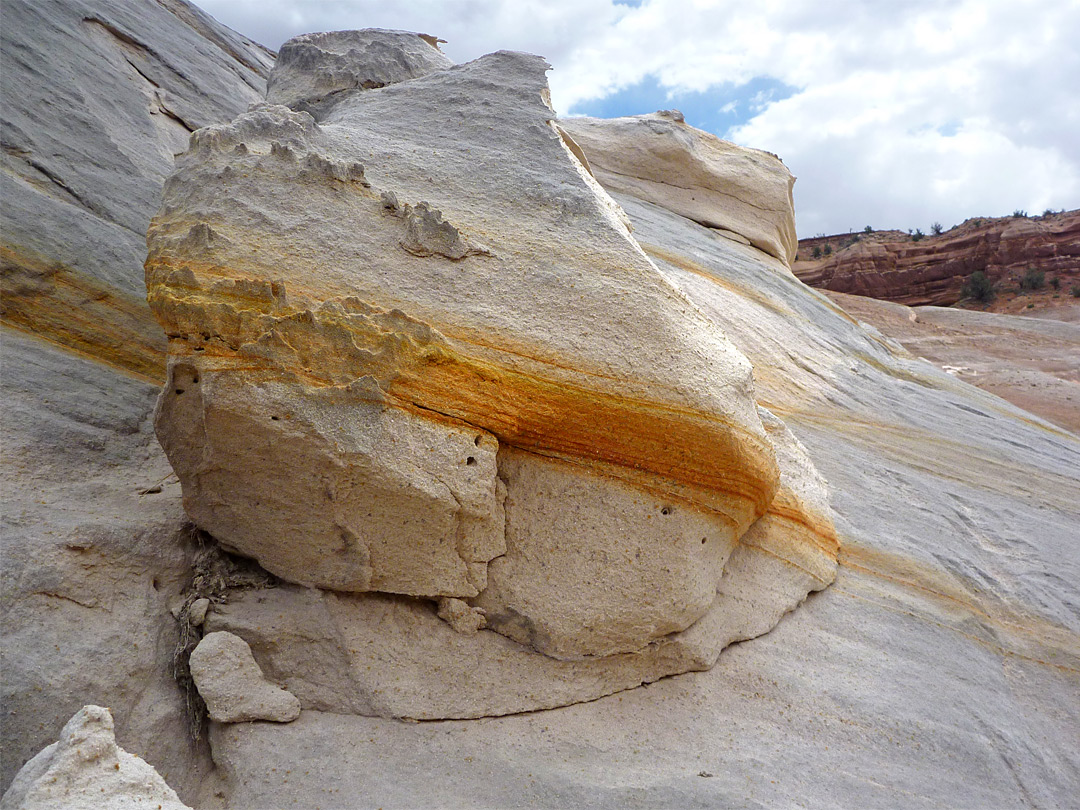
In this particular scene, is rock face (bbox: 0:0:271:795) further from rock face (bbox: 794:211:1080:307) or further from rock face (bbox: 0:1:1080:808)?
rock face (bbox: 794:211:1080:307)

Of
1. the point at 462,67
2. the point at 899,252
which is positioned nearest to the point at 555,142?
the point at 462,67

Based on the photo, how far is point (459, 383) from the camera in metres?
3.45

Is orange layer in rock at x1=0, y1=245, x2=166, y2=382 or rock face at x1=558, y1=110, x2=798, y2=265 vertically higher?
rock face at x1=558, y1=110, x2=798, y2=265

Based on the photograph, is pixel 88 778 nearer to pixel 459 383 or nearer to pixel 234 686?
pixel 234 686

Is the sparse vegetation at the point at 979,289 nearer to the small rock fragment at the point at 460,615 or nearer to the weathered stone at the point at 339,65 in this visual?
the weathered stone at the point at 339,65

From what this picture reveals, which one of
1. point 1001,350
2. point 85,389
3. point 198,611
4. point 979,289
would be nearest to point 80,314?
point 85,389

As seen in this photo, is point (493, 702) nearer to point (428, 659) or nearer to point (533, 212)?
point (428, 659)

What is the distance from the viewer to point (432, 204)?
14.0ft

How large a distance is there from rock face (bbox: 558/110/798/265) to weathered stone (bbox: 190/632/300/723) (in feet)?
26.2

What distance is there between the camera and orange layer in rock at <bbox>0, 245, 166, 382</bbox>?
471cm

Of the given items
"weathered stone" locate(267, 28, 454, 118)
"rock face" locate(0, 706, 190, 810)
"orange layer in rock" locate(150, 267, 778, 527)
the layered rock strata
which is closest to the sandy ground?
"orange layer in rock" locate(150, 267, 778, 527)

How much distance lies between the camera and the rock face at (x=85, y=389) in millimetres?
3180

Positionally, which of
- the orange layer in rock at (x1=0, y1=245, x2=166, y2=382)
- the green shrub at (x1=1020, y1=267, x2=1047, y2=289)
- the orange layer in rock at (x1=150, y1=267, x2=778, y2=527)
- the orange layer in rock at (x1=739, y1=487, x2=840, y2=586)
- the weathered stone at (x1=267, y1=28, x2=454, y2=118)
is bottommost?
the orange layer in rock at (x1=0, y1=245, x2=166, y2=382)

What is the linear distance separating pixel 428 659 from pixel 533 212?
2648mm
